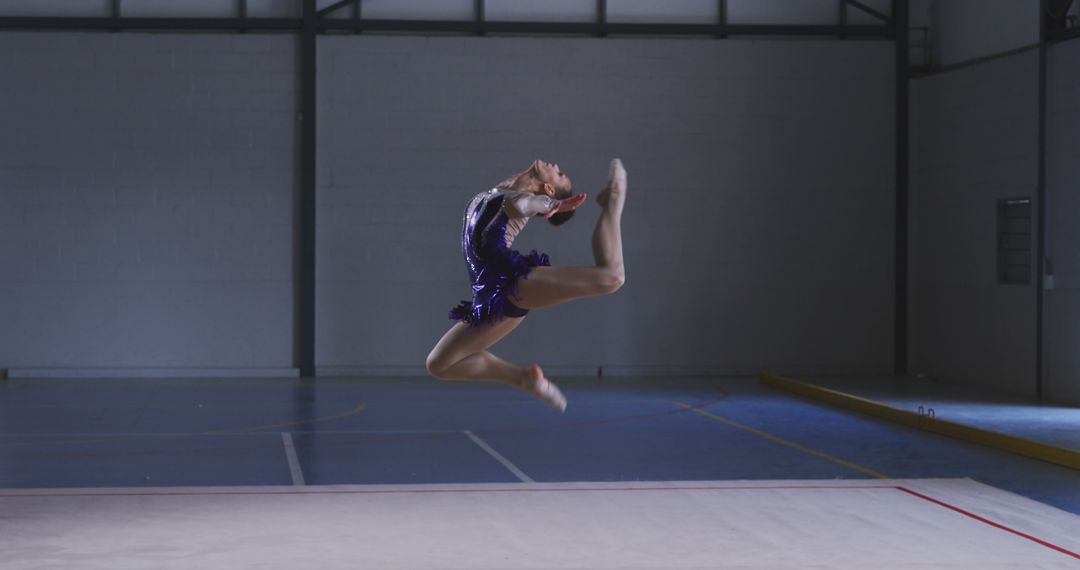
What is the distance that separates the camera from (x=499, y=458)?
9812mm

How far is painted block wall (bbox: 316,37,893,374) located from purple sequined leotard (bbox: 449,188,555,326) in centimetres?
956

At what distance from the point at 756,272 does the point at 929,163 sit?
268 cm

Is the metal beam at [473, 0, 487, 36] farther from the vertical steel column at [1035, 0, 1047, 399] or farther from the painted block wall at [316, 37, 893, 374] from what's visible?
the vertical steel column at [1035, 0, 1047, 399]

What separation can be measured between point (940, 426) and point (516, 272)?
21.4 feet

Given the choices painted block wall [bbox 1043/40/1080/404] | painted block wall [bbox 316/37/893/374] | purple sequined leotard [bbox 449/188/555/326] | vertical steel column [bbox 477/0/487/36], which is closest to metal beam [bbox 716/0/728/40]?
painted block wall [bbox 316/37/893/374]

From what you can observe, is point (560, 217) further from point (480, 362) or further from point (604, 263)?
point (480, 362)

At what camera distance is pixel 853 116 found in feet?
53.6

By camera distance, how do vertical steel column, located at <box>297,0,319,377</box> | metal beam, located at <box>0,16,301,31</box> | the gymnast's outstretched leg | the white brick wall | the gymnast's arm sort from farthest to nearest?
vertical steel column, located at <box>297,0,319,377</box>
the white brick wall
metal beam, located at <box>0,16,301,31</box>
the gymnast's outstretched leg
the gymnast's arm

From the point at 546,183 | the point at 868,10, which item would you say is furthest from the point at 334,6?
the point at 546,183

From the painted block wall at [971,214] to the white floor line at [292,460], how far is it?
8309 mm

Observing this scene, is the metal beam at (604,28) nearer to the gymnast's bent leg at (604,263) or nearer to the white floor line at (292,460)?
the white floor line at (292,460)

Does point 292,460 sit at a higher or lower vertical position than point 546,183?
lower

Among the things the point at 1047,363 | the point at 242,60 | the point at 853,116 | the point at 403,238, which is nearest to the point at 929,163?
the point at 853,116

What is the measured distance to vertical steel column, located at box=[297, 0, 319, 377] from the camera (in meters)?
15.7
